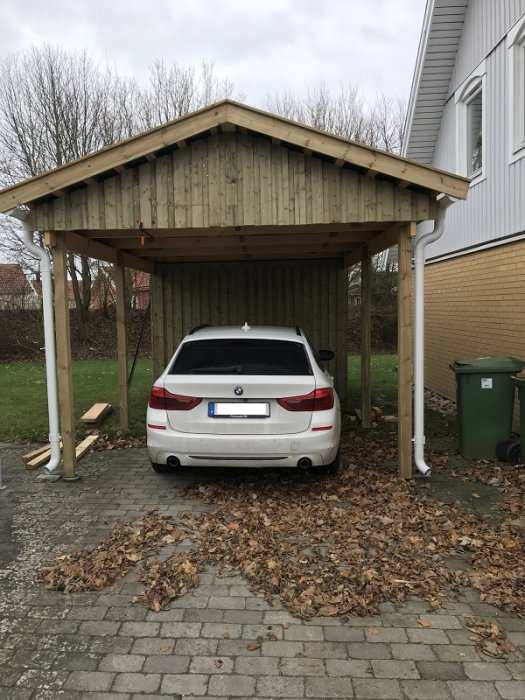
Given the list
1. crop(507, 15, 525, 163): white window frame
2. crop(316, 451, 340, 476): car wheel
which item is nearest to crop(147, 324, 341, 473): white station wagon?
crop(316, 451, 340, 476): car wheel

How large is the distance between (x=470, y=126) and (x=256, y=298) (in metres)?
5.16

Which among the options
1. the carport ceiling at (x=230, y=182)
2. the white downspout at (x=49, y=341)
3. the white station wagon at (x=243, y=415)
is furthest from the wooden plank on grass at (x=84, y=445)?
the carport ceiling at (x=230, y=182)

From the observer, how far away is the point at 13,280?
932 inches

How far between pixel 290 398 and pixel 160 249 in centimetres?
397

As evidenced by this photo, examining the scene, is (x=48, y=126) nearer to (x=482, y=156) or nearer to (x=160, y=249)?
(x=160, y=249)

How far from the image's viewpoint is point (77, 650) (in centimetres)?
296

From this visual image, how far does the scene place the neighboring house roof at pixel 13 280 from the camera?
2272 cm

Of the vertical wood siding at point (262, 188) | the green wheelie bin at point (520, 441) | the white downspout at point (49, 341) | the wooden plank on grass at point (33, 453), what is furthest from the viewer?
the wooden plank on grass at point (33, 453)

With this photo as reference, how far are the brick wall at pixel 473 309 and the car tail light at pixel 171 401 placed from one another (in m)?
4.81

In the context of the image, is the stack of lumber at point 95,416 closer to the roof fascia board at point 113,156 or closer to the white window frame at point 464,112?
the roof fascia board at point 113,156

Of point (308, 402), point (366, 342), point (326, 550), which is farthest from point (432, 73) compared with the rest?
point (326, 550)

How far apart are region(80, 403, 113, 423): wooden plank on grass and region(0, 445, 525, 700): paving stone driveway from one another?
4.32 m

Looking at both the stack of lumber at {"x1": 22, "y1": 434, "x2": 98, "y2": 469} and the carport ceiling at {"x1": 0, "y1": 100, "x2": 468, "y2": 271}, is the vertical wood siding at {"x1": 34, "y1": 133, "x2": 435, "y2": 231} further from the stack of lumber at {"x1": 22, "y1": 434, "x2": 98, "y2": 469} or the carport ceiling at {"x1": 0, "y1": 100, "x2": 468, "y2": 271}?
the stack of lumber at {"x1": 22, "y1": 434, "x2": 98, "y2": 469}

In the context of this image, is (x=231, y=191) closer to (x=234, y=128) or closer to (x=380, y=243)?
(x=234, y=128)
